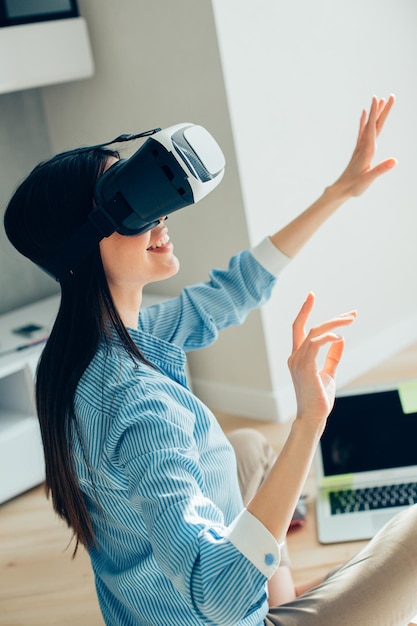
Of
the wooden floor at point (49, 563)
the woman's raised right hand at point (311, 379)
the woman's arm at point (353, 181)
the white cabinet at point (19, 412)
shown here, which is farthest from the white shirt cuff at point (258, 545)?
the white cabinet at point (19, 412)

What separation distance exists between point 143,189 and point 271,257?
60cm

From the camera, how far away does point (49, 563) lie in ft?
8.38

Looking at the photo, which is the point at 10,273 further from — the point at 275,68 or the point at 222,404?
the point at 275,68

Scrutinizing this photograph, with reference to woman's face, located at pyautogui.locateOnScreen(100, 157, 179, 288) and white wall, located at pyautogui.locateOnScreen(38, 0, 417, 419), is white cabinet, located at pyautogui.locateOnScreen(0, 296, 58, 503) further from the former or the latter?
woman's face, located at pyautogui.locateOnScreen(100, 157, 179, 288)

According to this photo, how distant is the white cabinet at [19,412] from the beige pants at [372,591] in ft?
4.80

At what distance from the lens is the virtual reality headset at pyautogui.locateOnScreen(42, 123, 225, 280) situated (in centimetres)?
147

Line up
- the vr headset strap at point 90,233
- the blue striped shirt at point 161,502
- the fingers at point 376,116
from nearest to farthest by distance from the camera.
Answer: the blue striped shirt at point 161,502
the vr headset strap at point 90,233
the fingers at point 376,116

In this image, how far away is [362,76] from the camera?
3.16 metres

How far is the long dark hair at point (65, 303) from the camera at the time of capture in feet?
4.88

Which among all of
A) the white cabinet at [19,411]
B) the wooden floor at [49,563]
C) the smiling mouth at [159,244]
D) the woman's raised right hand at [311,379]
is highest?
the smiling mouth at [159,244]

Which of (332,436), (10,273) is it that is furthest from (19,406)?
(332,436)

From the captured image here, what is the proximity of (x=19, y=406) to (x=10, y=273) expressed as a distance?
0.56 m

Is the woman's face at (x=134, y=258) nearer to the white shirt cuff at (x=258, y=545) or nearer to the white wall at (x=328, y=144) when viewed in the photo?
Result: the white shirt cuff at (x=258, y=545)

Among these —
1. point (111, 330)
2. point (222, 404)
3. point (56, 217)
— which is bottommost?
point (222, 404)
